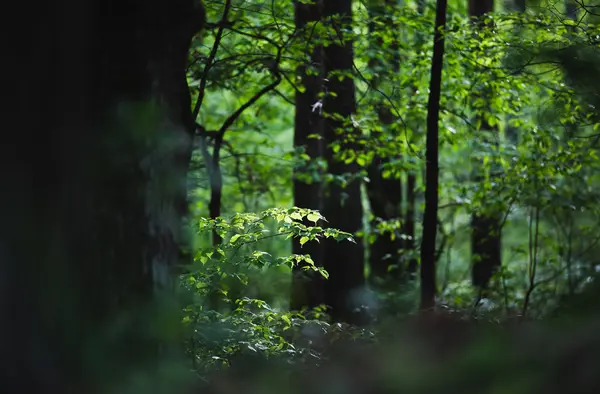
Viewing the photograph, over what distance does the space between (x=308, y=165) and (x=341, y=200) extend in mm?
1030

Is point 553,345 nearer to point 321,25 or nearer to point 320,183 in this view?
point 321,25

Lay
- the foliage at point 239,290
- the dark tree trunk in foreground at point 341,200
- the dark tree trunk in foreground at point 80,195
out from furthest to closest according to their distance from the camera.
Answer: the dark tree trunk in foreground at point 341,200, the foliage at point 239,290, the dark tree trunk in foreground at point 80,195

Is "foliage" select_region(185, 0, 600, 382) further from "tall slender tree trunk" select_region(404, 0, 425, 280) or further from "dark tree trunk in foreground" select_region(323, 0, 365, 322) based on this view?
"tall slender tree trunk" select_region(404, 0, 425, 280)

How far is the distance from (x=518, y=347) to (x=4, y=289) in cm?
159

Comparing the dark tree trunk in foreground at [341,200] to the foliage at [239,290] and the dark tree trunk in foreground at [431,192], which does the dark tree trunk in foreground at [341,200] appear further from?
the foliage at [239,290]

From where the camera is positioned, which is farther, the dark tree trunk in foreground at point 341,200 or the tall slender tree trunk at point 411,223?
the tall slender tree trunk at point 411,223

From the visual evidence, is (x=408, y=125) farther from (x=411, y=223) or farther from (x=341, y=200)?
(x=411, y=223)

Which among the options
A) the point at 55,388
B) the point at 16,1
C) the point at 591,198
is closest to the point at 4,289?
the point at 55,388

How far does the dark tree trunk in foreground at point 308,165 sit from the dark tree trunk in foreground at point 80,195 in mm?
6895

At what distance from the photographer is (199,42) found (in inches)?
281

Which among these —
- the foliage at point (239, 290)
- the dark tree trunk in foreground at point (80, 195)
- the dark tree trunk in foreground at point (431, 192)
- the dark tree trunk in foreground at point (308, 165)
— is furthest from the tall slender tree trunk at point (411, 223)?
the dark tree trunk in foreground at point (80, 195)

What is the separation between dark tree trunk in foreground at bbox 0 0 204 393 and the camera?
2.04 meters

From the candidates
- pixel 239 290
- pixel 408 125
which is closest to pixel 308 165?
pixel 408 125

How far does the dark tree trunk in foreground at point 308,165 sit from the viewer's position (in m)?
10.1
